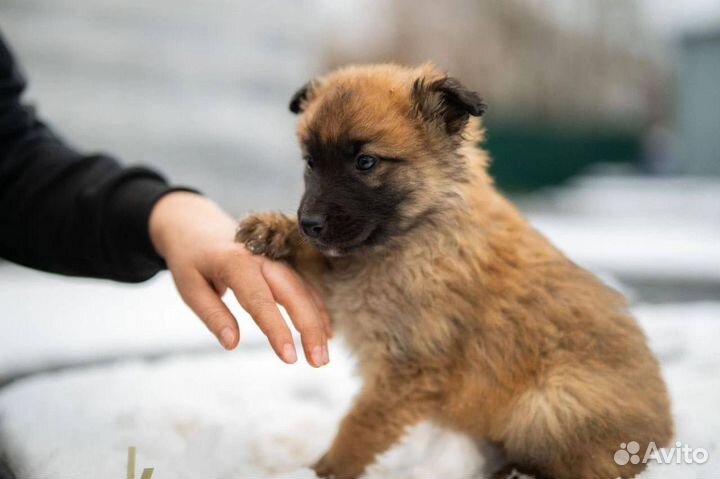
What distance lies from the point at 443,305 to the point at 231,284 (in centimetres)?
48

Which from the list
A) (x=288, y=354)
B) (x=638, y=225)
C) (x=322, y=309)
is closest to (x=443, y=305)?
(x=322, y=309)

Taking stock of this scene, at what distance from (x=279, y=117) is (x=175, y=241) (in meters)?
3.65

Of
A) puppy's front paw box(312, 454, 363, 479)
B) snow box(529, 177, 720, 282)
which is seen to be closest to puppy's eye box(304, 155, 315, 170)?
puppy's front paw box(312, 454, 363, 479)

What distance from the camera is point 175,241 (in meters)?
1.60

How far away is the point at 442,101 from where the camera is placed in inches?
→ 61.8

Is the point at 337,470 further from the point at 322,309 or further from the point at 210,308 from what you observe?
the point at 210,308

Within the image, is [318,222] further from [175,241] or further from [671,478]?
[671,478]

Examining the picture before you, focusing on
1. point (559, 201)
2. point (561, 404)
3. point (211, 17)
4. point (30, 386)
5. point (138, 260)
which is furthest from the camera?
point (559, 201)

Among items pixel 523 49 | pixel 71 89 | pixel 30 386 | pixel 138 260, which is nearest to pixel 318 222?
pixel 138 260

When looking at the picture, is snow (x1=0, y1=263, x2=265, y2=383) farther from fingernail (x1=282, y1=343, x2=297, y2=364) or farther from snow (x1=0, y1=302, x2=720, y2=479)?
fingernail (x1=282, y1=343, x2=297, y2=364)

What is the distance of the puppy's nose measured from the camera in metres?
1.42

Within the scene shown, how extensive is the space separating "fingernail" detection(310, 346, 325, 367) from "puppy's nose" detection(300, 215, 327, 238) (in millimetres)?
237

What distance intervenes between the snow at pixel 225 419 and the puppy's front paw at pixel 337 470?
0.04 meters

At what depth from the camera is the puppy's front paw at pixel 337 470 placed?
1.57m
